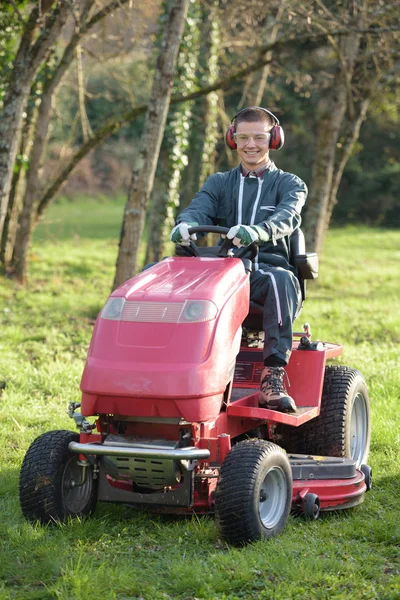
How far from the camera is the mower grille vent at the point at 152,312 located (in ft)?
15.3

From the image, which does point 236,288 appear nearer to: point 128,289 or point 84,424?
point 128,289

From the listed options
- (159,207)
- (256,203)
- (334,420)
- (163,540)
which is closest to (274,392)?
(334,420)

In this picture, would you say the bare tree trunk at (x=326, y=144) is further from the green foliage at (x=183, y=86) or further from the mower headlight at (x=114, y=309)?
the mower headlight at (x=114, y=309)

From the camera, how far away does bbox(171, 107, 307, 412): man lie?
5109 mm

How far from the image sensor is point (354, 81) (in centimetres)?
1725

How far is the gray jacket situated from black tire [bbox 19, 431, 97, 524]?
58.2 inches

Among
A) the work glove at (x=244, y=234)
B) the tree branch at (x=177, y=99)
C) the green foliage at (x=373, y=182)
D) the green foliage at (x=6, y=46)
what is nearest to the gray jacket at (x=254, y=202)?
the work glove at (x=244, y=234)

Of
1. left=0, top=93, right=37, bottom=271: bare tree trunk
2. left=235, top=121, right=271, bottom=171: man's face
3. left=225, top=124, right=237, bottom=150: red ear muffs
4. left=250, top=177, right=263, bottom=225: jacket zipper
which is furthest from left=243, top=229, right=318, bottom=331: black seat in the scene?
left=0, top=93, right=37, bottom=271: bare tree trunk

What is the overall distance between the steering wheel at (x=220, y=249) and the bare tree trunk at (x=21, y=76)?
4241 millimetres

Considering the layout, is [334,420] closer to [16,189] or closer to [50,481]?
[50,481]

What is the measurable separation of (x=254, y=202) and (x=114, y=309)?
1.26 metres

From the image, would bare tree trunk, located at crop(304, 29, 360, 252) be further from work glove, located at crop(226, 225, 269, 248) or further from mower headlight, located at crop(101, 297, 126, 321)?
mower headlight, located at crop(101, 297, 126, 321)

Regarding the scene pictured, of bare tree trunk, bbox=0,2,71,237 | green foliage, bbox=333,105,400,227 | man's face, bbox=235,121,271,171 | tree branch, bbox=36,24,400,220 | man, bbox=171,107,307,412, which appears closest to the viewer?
man, bbox=171,107,307,412

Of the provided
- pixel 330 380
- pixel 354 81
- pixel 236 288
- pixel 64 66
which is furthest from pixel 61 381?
pixel 354 81
